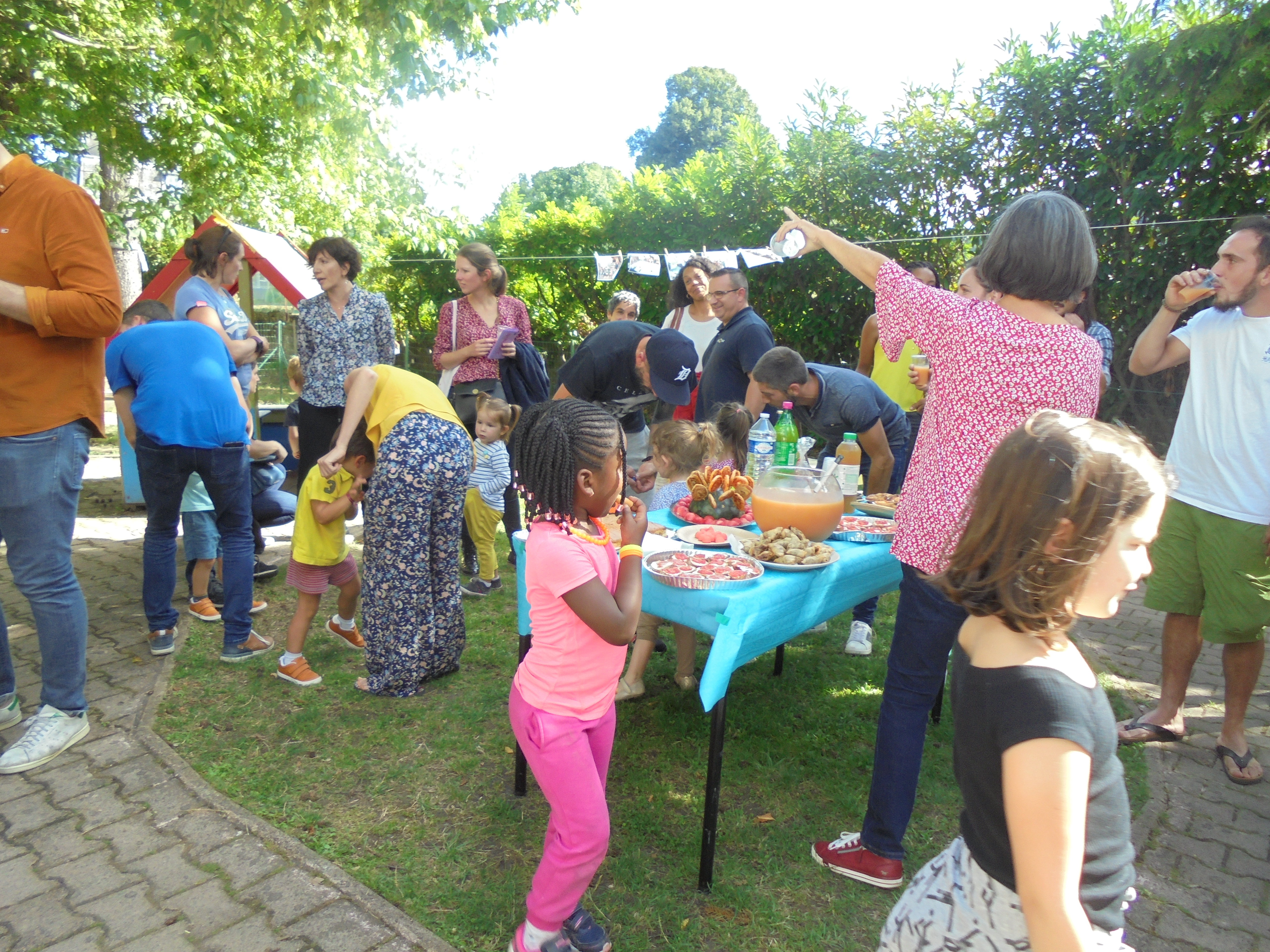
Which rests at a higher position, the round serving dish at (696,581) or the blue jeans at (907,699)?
the round serving dish at (696,581)

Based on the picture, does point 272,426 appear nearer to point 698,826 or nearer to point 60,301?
point 60,301

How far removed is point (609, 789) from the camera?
3.12 metres

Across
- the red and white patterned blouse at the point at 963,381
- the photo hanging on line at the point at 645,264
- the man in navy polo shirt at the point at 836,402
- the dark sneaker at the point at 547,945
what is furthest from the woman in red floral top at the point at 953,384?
the photo hanging on line at the point at 645,264

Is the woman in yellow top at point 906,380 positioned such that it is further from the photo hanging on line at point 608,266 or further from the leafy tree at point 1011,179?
the photo hanging on line at point 608,266

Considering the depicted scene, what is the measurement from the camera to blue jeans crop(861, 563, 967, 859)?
7.72ft

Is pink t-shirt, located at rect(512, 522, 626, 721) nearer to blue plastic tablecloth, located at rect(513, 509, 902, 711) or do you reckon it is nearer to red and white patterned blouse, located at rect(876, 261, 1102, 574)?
blue plastic tablecloth, located at rect(513, 509, 902, 711)

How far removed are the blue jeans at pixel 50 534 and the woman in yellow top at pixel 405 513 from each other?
93 cm

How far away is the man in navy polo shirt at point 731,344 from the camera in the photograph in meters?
4.81

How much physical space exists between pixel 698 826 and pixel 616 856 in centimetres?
35

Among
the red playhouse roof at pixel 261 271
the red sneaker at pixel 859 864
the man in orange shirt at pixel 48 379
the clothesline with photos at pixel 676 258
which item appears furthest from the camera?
the clothesline with photos at pixel 676 258

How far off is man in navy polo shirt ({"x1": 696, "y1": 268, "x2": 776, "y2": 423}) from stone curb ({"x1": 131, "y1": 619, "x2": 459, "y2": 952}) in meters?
3.05

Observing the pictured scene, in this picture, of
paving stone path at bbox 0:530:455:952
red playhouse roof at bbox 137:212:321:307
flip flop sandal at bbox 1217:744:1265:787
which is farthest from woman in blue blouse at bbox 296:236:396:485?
flip flop sandal at bbox 1217:744:1265:787

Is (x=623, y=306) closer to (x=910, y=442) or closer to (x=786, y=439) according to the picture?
(x=910, y=442)

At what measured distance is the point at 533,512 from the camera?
2180mm
